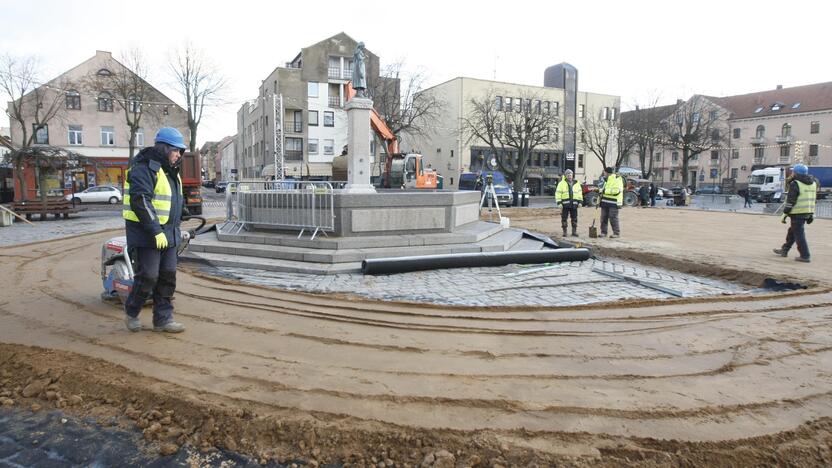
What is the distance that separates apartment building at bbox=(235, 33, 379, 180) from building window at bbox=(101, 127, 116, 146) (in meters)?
13.3

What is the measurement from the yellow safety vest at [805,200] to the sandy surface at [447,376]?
3605 millimetres

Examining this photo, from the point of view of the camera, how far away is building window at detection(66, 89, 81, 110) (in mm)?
42375

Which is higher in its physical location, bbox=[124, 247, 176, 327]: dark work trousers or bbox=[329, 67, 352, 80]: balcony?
bbox=[329, 67, 352, 80]: balcony

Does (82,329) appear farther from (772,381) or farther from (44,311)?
(772,381)

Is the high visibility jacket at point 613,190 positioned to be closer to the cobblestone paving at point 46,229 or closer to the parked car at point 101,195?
the cobblestone paving at point 46,229

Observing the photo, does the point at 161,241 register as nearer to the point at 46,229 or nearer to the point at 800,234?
the point at 800,234

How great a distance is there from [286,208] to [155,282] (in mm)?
5915

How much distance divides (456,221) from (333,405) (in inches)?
326

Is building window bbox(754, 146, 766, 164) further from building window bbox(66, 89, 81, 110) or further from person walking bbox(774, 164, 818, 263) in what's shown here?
building window bbox(66, 89, 81, 110)

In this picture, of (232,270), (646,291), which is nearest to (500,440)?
(646,291)

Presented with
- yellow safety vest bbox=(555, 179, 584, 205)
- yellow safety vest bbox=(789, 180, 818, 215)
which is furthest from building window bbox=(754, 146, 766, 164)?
yellow safety vest bbox=(789, 180, 818, 215)

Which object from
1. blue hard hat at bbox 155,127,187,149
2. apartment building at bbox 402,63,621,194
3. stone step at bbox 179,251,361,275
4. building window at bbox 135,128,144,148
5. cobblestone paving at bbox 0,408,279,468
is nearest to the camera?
cobblestone paving at bbox 0,408,279,468

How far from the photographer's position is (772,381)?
4.14 m

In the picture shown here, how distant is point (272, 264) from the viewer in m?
9.22
